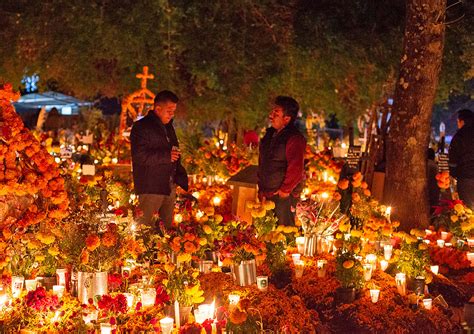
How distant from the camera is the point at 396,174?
370 inches

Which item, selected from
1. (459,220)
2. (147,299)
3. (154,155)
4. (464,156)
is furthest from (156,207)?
(464,156)

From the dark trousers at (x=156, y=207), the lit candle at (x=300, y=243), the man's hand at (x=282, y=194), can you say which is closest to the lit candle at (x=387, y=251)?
the lit candle at (x=300, y=243)

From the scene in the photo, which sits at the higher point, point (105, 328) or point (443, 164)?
point (443, 164)

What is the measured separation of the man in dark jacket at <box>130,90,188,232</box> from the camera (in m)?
6.76

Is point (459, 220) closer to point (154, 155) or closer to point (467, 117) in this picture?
point (467, 117)

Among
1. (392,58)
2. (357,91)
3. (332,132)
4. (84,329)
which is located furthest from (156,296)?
(332,132)

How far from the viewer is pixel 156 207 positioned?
6.91m

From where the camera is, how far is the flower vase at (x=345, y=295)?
18.7ft

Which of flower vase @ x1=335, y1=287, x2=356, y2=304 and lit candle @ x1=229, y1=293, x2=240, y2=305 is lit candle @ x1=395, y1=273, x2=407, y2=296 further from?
lit candle @ x1=229, y1=293, x2=240, y2=305

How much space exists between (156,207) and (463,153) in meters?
4.38

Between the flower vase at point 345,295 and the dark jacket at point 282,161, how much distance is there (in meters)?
1.35

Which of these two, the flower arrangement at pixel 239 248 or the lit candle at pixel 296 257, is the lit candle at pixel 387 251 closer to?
the lit candle at pixel 296 257

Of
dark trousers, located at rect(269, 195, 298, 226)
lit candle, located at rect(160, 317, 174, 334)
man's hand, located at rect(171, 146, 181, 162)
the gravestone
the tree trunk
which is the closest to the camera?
lit candle, located at rect(160, 317, 174, 334)

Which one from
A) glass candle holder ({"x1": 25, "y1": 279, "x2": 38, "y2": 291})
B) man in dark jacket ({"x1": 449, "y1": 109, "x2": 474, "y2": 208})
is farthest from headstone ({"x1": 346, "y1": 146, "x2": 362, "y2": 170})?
glass candle holder ({"x1": 25, "y1": 279, "x2": 38, "y2": 291})
